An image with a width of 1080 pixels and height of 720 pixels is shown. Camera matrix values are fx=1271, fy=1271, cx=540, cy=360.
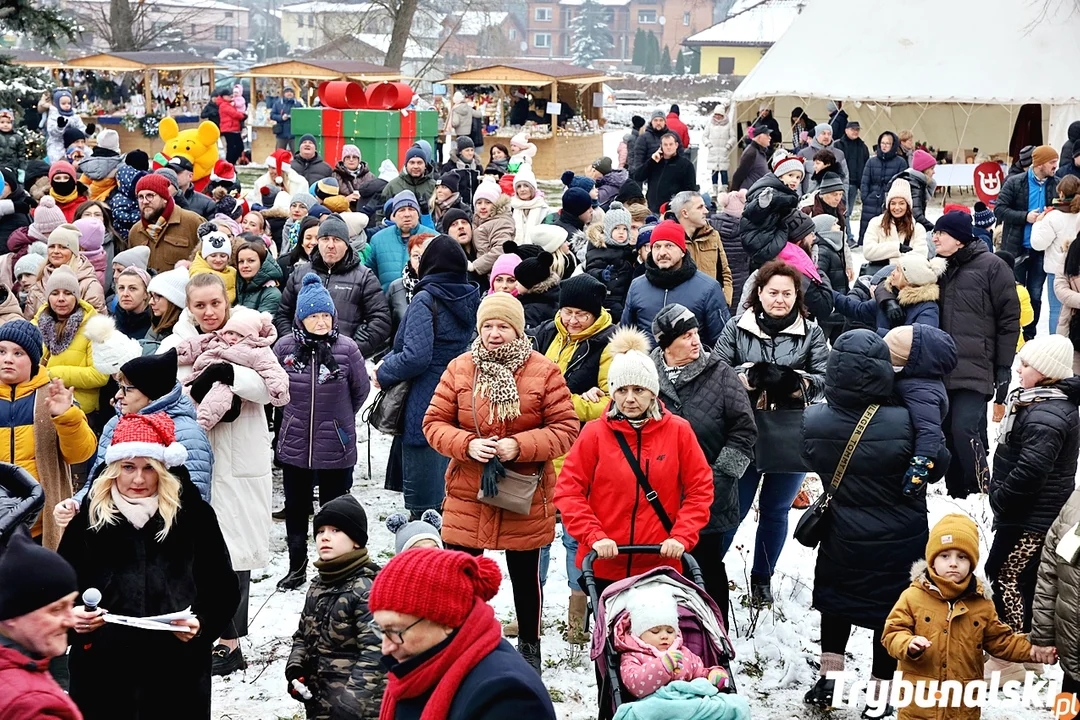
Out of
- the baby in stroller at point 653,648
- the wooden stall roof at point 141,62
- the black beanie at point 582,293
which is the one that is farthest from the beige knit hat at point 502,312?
the wooden stall roof at point 141,62

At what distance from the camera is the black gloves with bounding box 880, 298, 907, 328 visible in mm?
7750

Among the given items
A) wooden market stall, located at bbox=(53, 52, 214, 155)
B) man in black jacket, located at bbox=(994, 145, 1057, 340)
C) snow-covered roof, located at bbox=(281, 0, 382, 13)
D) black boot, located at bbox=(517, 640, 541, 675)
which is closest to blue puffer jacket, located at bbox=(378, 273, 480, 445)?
black boot, located at bbox=(517, 640, 541, 675)

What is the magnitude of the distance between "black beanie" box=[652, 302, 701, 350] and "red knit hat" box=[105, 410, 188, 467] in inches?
91.3

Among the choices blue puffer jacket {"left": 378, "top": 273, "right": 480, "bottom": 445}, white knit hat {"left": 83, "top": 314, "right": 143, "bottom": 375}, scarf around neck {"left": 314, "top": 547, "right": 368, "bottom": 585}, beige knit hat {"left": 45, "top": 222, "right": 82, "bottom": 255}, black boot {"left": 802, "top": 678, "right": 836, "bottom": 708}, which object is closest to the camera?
scarf around neck {"left": 314, "top": 547, "right": 368, "bottom": 585}

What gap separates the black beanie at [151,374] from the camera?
15.8ft

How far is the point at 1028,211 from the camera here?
11.5 meters

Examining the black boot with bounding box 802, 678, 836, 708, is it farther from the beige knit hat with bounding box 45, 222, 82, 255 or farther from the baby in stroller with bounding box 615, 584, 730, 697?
the beige knit hat with bounding box 45, 222, 82, 255

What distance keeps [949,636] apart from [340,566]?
2.32 meters

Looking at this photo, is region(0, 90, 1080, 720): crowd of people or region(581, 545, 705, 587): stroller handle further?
region(581, 545, 705, 587): stroller handle

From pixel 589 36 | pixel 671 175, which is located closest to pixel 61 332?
pixel 671 175

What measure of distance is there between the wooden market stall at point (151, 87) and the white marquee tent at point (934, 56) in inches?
594

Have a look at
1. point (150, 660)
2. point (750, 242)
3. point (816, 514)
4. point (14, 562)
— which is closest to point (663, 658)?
point (816, 514)

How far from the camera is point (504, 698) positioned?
3.01 m

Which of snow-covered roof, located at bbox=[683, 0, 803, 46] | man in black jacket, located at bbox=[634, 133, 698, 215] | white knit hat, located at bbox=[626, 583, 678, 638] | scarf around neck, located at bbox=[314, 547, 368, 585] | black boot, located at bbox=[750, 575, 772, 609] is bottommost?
black boot, located at bbox=[750, 575, 772, 609]
